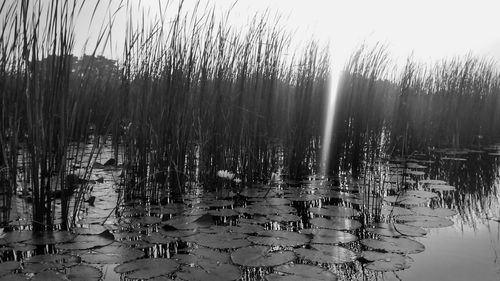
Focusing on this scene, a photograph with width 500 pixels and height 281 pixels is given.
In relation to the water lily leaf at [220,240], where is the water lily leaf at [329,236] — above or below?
above

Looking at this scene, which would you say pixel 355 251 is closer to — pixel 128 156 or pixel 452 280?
pixel 452 280

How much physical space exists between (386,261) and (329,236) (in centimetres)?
31

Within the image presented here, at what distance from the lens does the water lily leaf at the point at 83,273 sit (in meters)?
1.31

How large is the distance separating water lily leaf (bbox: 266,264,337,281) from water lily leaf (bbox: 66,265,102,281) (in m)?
0.55

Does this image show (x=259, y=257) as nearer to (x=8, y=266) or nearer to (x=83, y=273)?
(x=83, y=273)

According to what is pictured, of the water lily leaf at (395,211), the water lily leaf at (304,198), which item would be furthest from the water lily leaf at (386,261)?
the water lily leaf at (304,198)

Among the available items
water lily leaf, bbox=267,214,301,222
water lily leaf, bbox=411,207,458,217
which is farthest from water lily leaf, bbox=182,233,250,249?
water lily leaf, bbox=411,207,458,217

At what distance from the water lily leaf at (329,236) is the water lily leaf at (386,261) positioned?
0.15m

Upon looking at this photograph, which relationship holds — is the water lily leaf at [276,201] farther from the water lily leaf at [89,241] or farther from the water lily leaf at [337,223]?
the water lily leaf at [89,241]

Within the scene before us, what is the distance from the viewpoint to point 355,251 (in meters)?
1.63

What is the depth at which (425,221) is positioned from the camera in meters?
2.07

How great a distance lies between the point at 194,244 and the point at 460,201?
182 cm

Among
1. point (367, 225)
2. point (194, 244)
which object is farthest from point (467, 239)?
point (194, 244)

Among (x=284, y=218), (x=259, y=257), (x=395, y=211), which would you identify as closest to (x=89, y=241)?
(x=259, y=257)
